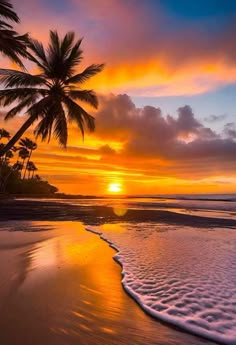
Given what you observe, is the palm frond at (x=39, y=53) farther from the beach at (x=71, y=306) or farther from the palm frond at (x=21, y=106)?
the beach at (x=71, y=306)

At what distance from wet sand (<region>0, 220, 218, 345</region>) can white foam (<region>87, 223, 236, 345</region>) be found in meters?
0.21

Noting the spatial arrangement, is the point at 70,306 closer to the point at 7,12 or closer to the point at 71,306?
the point at 71,306

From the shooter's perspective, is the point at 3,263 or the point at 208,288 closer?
the point at 208,288

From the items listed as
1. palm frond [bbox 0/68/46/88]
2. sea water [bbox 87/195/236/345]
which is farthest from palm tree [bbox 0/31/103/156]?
sea water [bbox 87/195/236/345]

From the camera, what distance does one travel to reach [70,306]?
3.40 meters

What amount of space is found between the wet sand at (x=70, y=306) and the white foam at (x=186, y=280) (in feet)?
0.68

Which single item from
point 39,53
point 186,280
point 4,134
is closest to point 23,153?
point 4,134

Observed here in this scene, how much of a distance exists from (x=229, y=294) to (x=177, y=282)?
2.61ft

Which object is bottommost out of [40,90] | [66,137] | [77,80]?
[66,137]

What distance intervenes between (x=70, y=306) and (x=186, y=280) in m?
1.98

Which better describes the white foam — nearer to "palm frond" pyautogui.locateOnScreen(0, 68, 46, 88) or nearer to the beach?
the beach

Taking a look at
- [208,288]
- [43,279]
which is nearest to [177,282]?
[208,288]

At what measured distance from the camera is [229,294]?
3861 mm

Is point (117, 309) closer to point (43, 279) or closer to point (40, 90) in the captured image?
point (43, 279)
